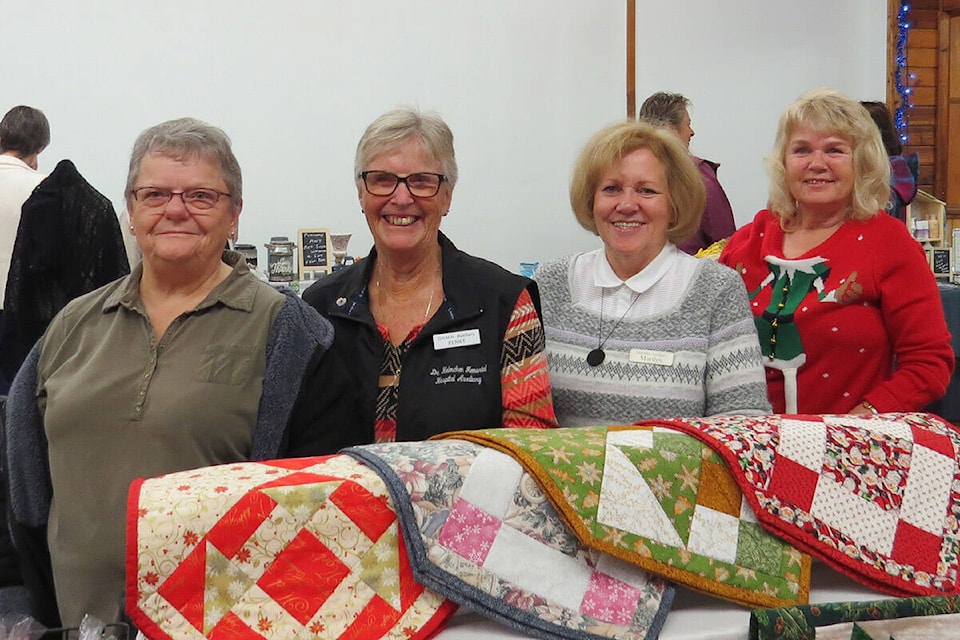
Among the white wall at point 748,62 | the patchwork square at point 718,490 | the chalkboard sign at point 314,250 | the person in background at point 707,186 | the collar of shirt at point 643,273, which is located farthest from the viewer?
the white wall at point 748,62

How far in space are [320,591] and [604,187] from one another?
0.98 meters

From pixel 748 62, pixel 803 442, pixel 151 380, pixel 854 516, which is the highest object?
pixel 748 62

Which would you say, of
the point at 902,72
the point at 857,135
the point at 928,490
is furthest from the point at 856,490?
the point at 902,72

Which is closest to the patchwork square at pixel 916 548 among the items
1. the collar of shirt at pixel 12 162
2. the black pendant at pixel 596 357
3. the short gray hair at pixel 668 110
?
Result: the black pendant at pixel 596 357

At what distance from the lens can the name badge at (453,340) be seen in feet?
5.59

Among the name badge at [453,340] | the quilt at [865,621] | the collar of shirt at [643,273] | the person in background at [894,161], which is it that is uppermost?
the person in background at [894,161]

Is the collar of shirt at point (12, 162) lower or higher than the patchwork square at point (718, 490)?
higher

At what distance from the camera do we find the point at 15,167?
12.4ft

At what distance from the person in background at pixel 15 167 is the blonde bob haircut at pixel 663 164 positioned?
260 centimetres

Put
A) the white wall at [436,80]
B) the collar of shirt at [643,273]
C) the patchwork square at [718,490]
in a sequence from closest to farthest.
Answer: the patchwork square at [718,490] < the collar of shirt at [643,273] < the white wall at [436,80]

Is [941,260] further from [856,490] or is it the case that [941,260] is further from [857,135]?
[856,490]

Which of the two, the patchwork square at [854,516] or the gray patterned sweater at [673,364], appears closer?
the patchwork square at [854,516]

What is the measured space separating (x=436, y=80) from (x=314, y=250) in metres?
1.79

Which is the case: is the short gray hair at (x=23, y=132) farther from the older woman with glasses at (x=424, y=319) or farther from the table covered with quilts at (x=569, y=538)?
the table covered with quilts at (x=569, y=538)
